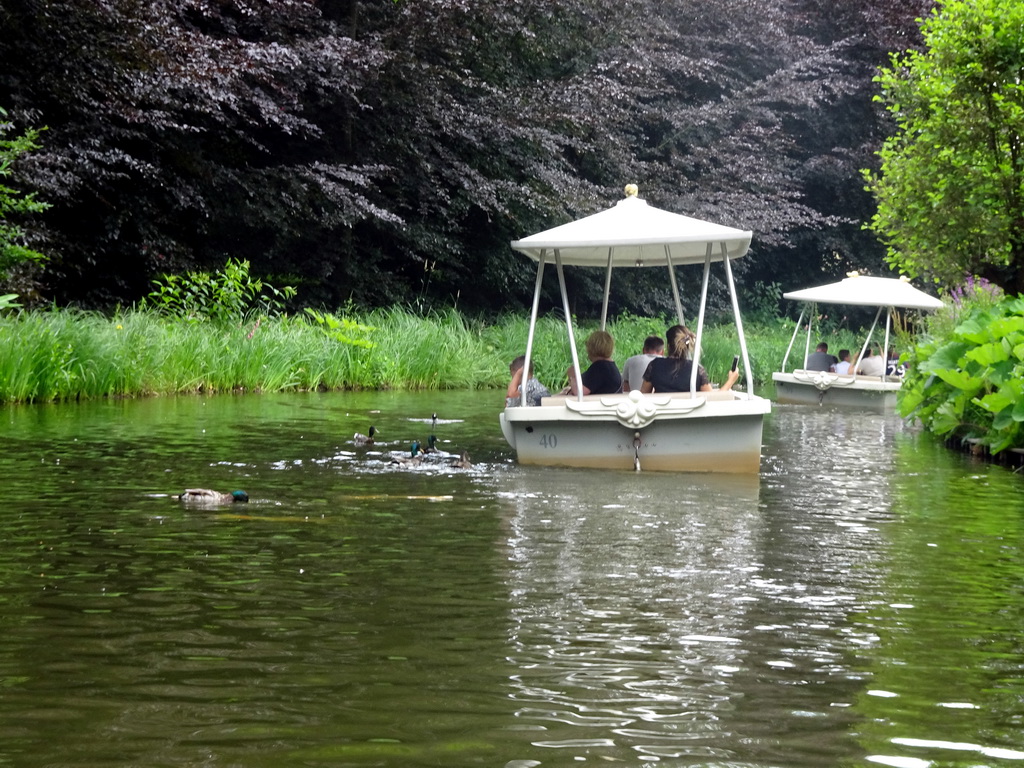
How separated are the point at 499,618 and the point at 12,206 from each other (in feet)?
49.5

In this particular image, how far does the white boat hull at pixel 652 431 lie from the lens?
11992 millimetres

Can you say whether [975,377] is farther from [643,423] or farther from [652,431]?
[643,423]

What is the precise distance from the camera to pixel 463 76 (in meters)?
27.5

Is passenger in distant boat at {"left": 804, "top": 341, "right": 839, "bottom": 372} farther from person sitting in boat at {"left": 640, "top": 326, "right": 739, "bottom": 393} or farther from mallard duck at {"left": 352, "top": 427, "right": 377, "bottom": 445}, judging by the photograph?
mallard duck at {"left": 352, "top": 427, "right": 377, "bottom": 445}

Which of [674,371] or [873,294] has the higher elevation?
[873,294]

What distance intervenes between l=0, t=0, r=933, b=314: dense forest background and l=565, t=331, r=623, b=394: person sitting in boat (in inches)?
254

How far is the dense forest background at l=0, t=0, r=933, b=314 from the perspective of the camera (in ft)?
71.8

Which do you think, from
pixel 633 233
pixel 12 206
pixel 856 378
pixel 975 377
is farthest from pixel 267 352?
pixel 975 377

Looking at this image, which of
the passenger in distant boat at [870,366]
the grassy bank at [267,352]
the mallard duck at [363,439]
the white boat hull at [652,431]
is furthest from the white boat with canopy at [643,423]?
the passenger in distant boat at [870,366]

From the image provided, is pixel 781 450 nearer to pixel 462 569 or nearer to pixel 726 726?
pixel 462 569

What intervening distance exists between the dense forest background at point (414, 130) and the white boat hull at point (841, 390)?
20.4 feet

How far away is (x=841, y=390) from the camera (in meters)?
24.5

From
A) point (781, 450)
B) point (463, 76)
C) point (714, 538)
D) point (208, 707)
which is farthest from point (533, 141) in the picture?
point (208, 707)

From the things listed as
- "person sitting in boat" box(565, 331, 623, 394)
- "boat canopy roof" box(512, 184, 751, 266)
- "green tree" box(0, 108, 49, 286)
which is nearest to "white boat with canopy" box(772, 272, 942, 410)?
"boat canopy roof" box(512, 184, 751, 266)
